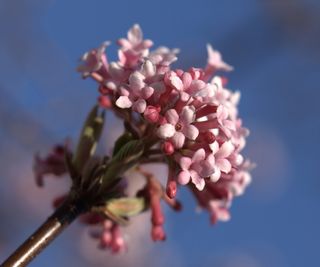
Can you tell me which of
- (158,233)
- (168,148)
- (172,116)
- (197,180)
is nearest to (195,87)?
(172,116)

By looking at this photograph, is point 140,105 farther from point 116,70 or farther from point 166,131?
point 116,70

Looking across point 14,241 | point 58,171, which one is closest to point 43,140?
point 14,241

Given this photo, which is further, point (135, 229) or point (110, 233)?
point (135, 229)

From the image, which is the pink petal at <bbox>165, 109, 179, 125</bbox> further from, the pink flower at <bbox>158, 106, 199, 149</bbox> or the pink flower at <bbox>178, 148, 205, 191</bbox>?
the pink flower at <bbox>178, 148, 205, 191</bbox>

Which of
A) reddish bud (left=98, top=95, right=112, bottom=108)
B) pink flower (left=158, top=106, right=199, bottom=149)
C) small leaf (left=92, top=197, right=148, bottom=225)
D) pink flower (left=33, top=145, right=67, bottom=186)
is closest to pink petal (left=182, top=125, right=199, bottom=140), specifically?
pink flower (left=158, top=106, right=199, bottom=149)

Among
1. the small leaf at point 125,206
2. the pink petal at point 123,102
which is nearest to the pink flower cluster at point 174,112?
the pink petal at point 123,102

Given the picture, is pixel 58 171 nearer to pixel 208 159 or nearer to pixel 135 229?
pixel 208 159

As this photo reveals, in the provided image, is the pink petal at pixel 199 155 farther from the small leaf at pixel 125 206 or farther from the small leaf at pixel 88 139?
the small leaf at pixel 88 139
